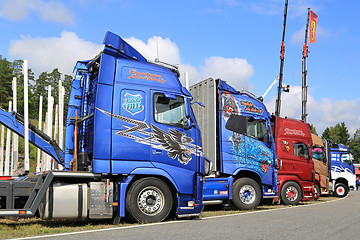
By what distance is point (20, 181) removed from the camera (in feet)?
25.0

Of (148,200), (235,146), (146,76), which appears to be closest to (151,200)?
(148,200)

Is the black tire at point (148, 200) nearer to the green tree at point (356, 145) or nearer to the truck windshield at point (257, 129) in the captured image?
the truck windshield at point (257, 129)

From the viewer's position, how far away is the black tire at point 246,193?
39.6 feet

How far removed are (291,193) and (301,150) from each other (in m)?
1.74

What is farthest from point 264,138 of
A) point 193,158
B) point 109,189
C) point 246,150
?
point 109,189

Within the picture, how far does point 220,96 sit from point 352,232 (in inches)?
234

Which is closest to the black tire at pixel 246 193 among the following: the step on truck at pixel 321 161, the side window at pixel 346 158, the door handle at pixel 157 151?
the door handle at pixel 157 151

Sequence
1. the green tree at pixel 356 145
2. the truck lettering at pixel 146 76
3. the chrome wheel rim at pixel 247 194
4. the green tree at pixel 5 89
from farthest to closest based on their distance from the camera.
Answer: the green tree at pixel 356 145
the green tree at pixel 5 89
the chrome wheel rim at pixel 247 194
the truck lettering at pixel 146 76

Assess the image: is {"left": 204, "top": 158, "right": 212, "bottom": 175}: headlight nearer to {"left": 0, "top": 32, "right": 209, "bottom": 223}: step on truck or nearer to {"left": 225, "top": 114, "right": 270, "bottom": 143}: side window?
{"left": 0, "top": 32, "right": 209, "bottom": 223}: step on truck

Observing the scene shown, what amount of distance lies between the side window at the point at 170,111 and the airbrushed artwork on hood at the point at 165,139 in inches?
8.0

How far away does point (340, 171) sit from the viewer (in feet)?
76.3

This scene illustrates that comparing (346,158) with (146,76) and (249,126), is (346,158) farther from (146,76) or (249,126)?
(146,76)

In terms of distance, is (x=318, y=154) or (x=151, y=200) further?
(x=318, y=154)

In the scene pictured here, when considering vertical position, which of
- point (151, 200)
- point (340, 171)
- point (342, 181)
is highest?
point (340, 171)
